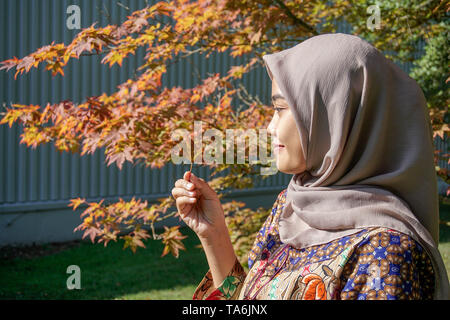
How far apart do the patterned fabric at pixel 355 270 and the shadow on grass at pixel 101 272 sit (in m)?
3.39

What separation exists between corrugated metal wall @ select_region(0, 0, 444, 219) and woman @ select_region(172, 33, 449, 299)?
4.59m

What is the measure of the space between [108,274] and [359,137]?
449 centimetres

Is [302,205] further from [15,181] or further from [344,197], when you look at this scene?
[15,181]

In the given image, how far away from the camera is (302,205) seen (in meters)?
1.51

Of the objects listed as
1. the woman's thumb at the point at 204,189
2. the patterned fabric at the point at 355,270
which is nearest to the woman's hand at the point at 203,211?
the woman's thumb at the point at 204,189

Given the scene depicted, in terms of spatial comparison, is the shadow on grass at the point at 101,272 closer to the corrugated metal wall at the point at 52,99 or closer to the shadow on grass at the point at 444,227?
the corrugated metal wall at the point at 52,99

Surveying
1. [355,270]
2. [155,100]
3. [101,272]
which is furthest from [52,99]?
[355,270]

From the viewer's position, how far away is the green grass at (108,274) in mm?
4812

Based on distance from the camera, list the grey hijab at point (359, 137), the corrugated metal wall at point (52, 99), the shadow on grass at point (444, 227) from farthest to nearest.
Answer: the shadow on grass at point (444, 227), the corrugated metal wall at point (52, 99), the grey hijab at point (359, 137)

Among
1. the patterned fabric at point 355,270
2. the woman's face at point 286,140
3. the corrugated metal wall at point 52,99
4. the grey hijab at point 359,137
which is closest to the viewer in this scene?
the patterned fabric at point 355,270

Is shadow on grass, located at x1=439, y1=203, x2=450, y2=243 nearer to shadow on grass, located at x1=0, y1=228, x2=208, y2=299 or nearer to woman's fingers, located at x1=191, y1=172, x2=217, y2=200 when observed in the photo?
shadow on grass, located at x1=0, y1=228, x2=208, y2=299

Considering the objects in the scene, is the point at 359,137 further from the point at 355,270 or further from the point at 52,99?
the point at 52,99
